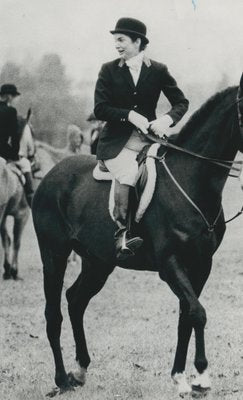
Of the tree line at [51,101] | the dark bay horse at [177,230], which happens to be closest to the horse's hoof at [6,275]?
the tree line at [51,101]

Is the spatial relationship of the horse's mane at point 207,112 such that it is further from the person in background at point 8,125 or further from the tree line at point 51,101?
the tree line at point 51,101

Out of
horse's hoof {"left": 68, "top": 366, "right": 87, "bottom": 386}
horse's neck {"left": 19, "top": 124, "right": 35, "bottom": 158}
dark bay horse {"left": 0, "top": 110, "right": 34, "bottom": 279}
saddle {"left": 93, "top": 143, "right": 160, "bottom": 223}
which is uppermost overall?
saddle {"left": 93, "top": 143, "right": 160, "bottom": 223}

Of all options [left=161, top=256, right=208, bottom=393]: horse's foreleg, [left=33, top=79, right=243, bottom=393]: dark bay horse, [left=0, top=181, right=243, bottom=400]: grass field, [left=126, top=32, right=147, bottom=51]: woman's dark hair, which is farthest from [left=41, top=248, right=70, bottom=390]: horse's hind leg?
[left=126, top=32, right=147, bottom=51]: woman's dark hair

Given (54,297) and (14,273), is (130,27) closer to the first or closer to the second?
(54,297)

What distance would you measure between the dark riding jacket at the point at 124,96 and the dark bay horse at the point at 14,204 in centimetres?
650

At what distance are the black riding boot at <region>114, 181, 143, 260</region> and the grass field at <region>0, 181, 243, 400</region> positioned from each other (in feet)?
3.99

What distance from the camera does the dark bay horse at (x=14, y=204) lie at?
44.7ft

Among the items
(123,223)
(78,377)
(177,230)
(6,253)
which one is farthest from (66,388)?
(6,253)

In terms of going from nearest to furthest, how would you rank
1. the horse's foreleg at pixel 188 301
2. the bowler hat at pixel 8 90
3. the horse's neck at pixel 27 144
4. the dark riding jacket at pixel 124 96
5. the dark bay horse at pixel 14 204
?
1. the horse's foreleg at pixel 188 301
2. the dark riding jacket at pixel 124 96
3. the bowler hat at pixel 8 90
4. the dark bay horse at pixel 14 204
5. the horse's neck at pixel 27 144

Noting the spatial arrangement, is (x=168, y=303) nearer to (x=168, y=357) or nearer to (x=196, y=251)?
(x=168, y=357)

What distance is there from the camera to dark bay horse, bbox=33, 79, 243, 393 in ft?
20.1

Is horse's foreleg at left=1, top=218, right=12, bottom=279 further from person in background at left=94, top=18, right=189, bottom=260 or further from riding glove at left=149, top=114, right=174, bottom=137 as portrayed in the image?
riding glove at left=149, top=114, right=174, bottom=137

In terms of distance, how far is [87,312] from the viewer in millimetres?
10453

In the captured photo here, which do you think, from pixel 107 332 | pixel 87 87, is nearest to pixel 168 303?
pixel 107 332
